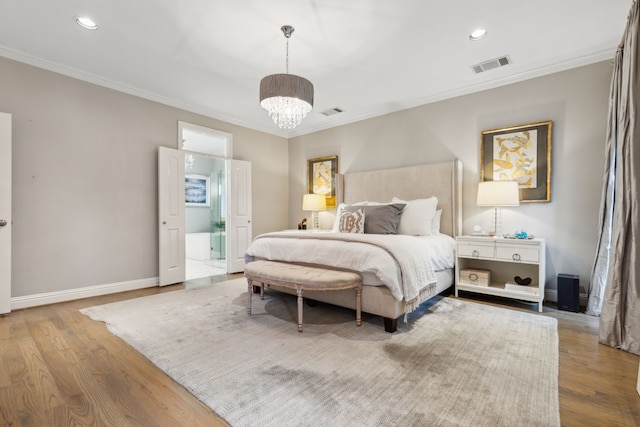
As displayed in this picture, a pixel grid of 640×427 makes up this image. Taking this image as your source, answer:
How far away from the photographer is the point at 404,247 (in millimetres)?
2586

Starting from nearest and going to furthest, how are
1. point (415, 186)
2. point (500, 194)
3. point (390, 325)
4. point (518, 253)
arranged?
point (390, 325) → point (518, 253) → point (500, 194) → point (415, 186)

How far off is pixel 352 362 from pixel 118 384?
1.41 m

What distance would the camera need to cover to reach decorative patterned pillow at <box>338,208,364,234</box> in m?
3.55

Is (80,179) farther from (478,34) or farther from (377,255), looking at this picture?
(478,34)

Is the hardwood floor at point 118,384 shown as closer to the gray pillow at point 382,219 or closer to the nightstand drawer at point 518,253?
the nightstand drawer at point 518,253

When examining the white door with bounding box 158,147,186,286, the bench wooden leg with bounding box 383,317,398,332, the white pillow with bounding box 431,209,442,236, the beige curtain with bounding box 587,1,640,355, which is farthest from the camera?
the white door with bounding box 158,147,186,286

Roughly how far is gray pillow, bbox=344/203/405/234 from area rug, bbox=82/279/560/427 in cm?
96

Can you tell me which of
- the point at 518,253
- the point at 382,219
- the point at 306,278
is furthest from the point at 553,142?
the point at 306,278

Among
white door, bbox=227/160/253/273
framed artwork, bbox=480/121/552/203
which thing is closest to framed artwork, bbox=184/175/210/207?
white door, bbox=227/160/253/273

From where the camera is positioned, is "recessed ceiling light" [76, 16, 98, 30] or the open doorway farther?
the open doorway

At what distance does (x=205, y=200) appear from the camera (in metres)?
7.91

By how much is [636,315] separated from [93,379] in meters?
3.57

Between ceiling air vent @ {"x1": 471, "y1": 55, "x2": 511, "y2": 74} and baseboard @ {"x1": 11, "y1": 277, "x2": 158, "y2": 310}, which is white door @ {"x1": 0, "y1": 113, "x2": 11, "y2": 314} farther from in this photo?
ceiling air vent @ {"x1": 471, "y1": 55, "x2": 511, "y2": 74}

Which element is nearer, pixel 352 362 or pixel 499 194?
pixel 352 362
